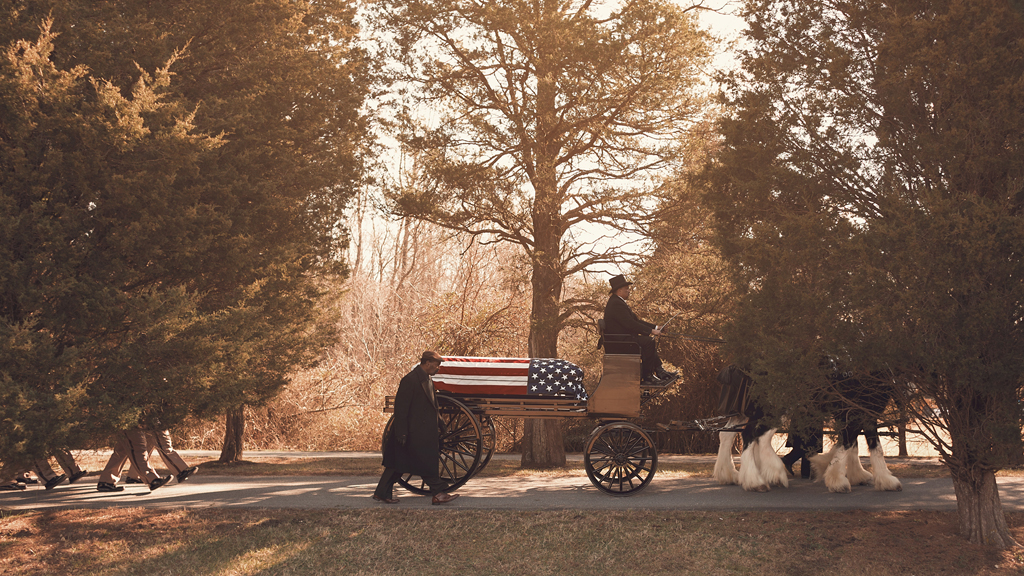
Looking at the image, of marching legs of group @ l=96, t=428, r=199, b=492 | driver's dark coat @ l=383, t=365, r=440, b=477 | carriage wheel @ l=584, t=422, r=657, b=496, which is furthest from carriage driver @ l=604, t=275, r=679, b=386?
marching legs of group @ l=96, t=428, r=199, b=492

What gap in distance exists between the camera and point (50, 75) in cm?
795

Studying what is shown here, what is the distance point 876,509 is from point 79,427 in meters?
8.91

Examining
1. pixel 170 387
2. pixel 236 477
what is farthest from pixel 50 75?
pixel 236 477

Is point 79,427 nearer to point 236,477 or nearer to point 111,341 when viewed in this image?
point 111,341

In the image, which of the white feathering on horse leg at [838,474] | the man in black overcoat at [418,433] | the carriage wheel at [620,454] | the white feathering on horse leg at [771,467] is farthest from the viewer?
the white feathering on horse leg at [771,467]

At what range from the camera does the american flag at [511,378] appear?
9102mm

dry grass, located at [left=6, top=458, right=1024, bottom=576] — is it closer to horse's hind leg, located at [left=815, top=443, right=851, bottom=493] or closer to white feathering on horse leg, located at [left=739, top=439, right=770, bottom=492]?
horse's hind leg, located at [left=815, top=443, right=851, bottom=493]

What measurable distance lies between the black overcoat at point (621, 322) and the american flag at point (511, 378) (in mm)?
690

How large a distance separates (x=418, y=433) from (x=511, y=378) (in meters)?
1.33

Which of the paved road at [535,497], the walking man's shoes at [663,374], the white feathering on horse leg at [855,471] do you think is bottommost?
the paved road at [535,497]

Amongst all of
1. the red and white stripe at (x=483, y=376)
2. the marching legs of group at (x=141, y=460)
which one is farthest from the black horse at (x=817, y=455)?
the marching legs of group at (x=141, y=460)

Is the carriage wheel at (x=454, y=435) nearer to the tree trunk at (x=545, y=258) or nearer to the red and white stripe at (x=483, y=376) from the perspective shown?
the red and white stripe at (x=483, y=376)

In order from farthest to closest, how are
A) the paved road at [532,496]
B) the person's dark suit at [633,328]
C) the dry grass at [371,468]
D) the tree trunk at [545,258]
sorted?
the tree trunk at [545,258]
the dry grass at [371,468]
the person's dark suit at [633,328]
the paved road at [532,496]

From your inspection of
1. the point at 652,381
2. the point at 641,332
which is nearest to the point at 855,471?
the point at 652,381
